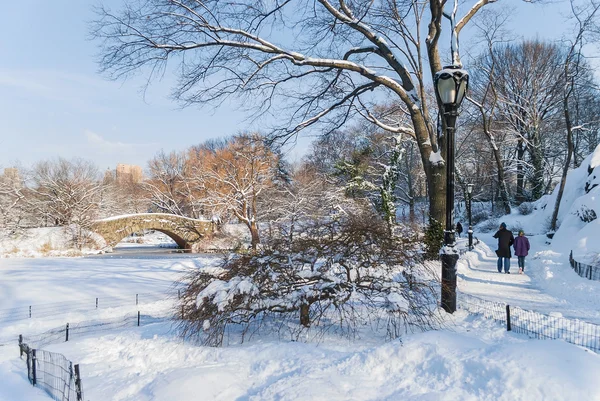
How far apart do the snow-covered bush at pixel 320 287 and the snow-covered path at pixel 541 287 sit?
11.4 feet

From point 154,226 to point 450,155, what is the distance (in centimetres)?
3445

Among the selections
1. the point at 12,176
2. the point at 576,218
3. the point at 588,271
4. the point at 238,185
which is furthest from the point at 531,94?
the point at 12,176

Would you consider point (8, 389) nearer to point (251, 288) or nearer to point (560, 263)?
point (251, 288)

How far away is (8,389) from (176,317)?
2.37 meters

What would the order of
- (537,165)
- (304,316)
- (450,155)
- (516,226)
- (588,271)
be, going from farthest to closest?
(537,165) → (516,226) → (588,271) → (450,155) → (304,316)

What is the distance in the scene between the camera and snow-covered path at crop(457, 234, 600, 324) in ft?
26.6

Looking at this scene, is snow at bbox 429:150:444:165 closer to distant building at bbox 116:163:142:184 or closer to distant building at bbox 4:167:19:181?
distant building at bbox 4:167:19:181

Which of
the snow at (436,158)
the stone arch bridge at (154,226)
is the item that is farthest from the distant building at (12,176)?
the snow at (436,158)

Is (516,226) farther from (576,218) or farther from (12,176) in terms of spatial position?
(12,176)

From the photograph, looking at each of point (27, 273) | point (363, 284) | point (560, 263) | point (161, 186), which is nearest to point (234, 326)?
point (363, 284)

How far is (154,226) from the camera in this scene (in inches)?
1467

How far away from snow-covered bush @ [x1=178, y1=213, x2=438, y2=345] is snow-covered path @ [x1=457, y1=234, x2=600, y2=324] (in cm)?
347

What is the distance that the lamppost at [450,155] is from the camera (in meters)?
6.27

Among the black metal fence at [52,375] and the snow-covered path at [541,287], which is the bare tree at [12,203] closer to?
the black metal fence at [52,375]
